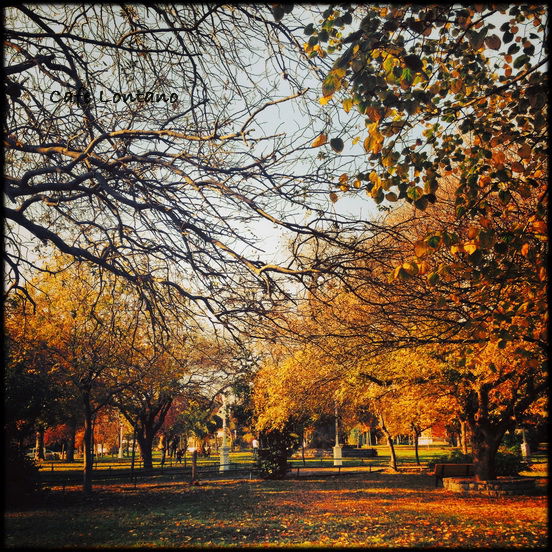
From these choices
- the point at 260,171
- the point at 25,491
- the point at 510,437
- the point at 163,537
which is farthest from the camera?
the point at 510,437

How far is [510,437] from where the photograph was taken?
36.9 m

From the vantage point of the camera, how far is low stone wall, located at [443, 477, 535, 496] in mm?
18531

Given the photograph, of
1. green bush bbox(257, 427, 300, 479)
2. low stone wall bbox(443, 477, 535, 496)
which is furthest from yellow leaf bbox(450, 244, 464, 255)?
green bush bbox(257, 427, 300, 479)

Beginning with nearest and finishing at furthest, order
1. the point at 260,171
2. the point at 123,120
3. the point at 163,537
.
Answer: the point at 260,171, the point at 123,120, the point at 163,537

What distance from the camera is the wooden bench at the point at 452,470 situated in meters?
21.5

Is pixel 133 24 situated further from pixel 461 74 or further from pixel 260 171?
pixel 461 74

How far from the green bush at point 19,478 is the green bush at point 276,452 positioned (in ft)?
43.3

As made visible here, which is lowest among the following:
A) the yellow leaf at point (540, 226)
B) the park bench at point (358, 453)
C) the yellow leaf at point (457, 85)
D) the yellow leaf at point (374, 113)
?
the park bench at point (358, 453)

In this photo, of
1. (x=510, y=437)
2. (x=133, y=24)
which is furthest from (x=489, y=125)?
(x=510, y=437)

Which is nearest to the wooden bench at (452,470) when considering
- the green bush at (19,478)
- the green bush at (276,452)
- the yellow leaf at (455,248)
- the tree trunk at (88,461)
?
the green bush at (276,452)

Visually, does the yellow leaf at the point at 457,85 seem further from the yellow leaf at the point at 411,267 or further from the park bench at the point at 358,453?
the park bench at the point at 358,453

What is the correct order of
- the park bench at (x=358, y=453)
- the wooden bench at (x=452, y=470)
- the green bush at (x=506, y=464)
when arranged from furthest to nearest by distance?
the park bench at (x=358, y=453) < the green bush at (x=506, y=464) < the wooden bench at (x=452, y=470)

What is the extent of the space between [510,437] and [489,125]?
3618 cm

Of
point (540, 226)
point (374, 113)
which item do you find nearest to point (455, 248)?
point (540, 226)
